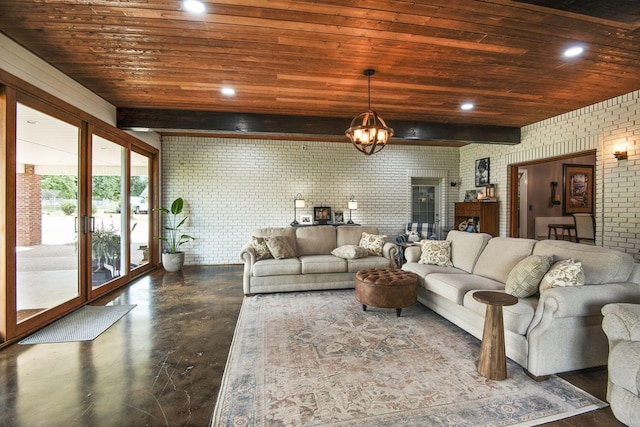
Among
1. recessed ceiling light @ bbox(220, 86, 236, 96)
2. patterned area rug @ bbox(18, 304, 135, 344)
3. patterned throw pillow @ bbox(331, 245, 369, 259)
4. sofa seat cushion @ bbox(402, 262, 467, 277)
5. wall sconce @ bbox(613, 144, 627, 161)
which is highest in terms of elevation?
recessed ceiling light @ bbox(220, 86, 236, 96)

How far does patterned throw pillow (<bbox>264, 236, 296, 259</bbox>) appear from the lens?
453cm

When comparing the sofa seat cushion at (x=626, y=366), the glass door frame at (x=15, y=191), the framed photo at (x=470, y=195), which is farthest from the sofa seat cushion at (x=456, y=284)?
the glass door frame at (x=15, y=191)

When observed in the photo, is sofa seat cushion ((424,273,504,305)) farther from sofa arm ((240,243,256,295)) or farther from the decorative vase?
the decorative vase

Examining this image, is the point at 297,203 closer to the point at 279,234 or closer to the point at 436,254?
the point at 279,234

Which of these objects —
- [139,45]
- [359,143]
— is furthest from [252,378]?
[139,45]

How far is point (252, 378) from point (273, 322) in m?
1.08

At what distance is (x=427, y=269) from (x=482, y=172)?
403 centimetres

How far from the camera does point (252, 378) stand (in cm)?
217

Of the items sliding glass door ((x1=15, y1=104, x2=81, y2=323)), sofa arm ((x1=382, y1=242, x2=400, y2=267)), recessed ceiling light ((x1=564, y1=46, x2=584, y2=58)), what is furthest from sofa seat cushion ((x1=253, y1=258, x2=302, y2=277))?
recessed ceiling light ((x1=564, y1=46, x2=584, y2=58))

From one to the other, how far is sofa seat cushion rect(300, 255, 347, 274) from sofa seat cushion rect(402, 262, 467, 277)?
3.25ft

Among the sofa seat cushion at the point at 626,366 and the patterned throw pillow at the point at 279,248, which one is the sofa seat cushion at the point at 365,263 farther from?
the sofa seat cushion at the point at 626,366

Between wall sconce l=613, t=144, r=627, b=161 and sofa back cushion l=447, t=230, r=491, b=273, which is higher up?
wall sconce l=613, t=144, r=627, b=161

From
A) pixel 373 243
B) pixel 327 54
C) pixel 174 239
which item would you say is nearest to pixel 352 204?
pixel 373 243

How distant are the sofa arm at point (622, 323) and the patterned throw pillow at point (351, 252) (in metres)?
3.00
